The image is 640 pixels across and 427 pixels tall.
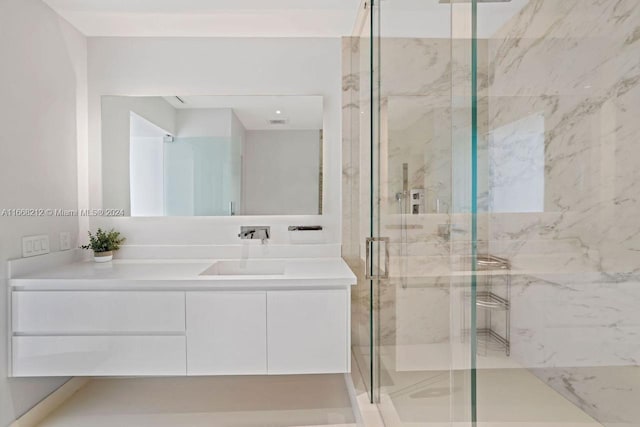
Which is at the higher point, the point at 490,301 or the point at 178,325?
the point at 490,301

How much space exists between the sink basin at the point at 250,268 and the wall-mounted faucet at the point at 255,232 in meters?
0.16

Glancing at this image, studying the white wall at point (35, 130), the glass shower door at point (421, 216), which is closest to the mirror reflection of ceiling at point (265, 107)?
the white wall at point (35, 130)

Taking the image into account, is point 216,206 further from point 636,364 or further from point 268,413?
point 636,364

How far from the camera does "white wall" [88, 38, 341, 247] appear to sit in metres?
2.45

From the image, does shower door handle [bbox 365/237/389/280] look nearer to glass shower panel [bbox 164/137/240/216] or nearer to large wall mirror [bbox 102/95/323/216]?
large wall mirror [bbox 102/95/323/216]

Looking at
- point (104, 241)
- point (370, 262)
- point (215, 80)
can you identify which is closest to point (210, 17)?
point (215, 80)

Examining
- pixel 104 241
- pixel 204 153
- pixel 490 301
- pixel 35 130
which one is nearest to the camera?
pixel 490 301

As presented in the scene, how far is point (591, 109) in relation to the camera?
93 centimetres

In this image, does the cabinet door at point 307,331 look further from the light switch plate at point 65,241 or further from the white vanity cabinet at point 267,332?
the light switch plate at point 65,241

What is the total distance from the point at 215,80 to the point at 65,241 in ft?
4.29

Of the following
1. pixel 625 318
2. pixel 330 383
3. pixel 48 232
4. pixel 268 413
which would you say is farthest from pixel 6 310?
pixel 625 318

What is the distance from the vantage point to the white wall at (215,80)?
2453 mm

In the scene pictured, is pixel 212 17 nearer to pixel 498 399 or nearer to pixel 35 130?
pixel 35 130

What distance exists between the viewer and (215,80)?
97.7 inches
